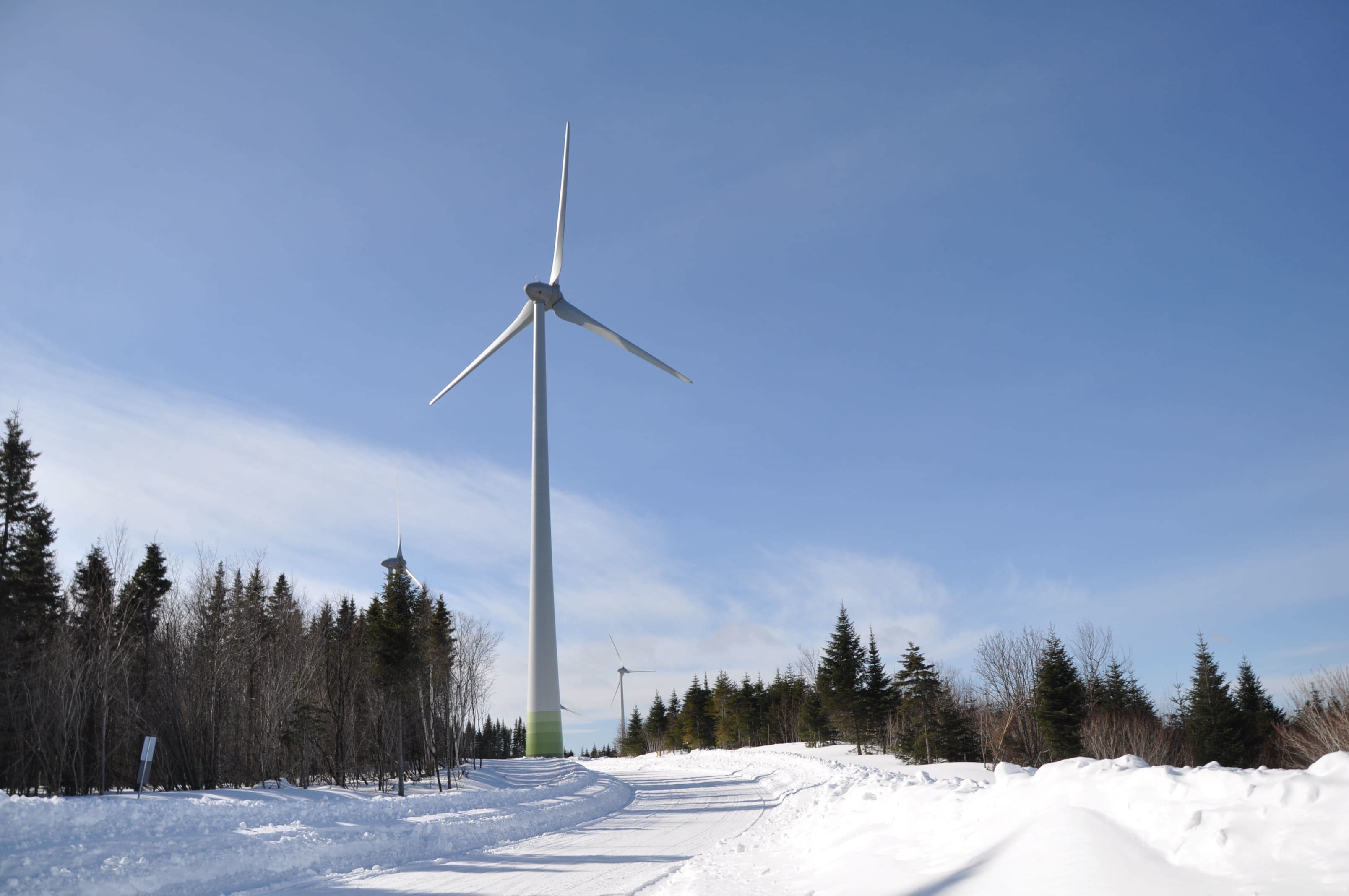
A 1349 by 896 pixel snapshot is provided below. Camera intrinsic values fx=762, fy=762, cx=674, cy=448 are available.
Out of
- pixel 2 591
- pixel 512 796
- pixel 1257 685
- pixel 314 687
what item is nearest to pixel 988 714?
pixel 1257 685

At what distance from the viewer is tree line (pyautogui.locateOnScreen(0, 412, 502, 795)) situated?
30422 mm

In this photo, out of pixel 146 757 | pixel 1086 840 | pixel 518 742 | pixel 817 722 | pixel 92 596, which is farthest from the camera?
pixel 518 742

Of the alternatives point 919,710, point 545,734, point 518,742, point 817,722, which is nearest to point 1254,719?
point 919,710

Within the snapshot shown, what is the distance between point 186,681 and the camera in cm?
3462

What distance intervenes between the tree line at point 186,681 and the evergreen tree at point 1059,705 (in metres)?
32.4

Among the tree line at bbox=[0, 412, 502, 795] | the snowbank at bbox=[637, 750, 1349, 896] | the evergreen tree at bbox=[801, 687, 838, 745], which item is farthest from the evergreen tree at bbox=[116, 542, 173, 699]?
the evergreen tree at bbox=[801, 687, 838, 745]

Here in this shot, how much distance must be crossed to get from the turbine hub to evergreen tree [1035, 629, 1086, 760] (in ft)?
128

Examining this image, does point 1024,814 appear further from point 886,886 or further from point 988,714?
point 988,714

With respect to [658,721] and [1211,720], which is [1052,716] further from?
[658,721]

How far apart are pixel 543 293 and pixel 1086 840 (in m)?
50.6

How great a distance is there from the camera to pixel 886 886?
344 inches

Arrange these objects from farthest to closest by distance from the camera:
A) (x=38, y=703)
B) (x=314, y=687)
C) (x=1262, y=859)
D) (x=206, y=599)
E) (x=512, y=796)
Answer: (x=314, y=687)
(x=206, y=599)
(x=38, y=703)
(x=512, y=796)
(x=1262, y=859)

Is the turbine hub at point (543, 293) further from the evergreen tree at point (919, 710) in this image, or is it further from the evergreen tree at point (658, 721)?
the evergreen tree at point (658, 721)

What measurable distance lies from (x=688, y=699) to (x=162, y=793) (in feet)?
267
